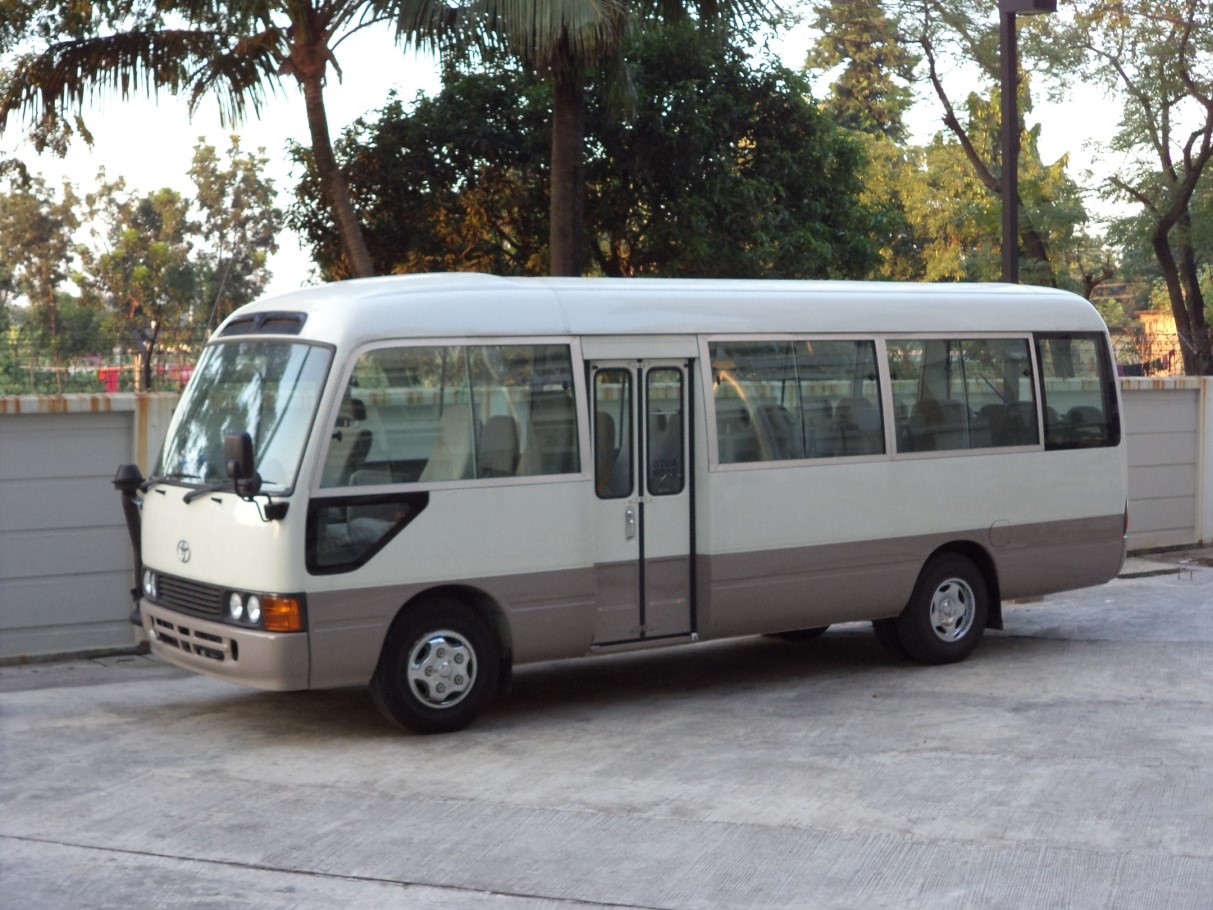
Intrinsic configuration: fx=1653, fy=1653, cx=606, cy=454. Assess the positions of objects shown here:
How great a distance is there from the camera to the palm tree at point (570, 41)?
14.1 m

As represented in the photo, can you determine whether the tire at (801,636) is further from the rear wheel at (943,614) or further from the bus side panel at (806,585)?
the bus side panel at (806,585)

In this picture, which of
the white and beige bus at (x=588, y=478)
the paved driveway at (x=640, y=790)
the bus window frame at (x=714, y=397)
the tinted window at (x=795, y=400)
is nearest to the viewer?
the paved driveway at (x=640, y=790)

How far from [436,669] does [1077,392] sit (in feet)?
17.3

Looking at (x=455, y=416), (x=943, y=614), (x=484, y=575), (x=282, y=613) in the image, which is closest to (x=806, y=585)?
(x=943, y=614)

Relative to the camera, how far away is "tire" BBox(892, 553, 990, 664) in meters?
10.6

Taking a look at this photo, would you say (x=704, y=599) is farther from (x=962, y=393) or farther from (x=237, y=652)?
(x=237, y=652)

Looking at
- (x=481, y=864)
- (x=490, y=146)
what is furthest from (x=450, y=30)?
(x=481, y=864)

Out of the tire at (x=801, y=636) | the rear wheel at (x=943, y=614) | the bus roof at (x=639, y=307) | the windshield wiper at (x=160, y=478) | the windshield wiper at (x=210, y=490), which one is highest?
the bus roof at (x=639, y=307)

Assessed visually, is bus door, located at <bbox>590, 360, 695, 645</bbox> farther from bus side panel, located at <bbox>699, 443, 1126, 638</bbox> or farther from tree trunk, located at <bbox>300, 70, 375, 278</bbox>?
tree trunk, located at <bbox>300, 70, 375, 278</bbox>

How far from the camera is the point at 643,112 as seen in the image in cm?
2148

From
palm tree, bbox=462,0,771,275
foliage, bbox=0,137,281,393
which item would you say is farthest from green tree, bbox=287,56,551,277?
foliage, bbox=0,137,281,393

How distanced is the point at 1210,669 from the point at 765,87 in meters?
13.9

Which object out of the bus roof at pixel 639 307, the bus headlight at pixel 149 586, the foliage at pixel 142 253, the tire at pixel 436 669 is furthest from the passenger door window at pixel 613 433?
the foliage at pixel 142 253

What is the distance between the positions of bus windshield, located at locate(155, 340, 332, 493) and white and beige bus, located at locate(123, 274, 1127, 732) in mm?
18
